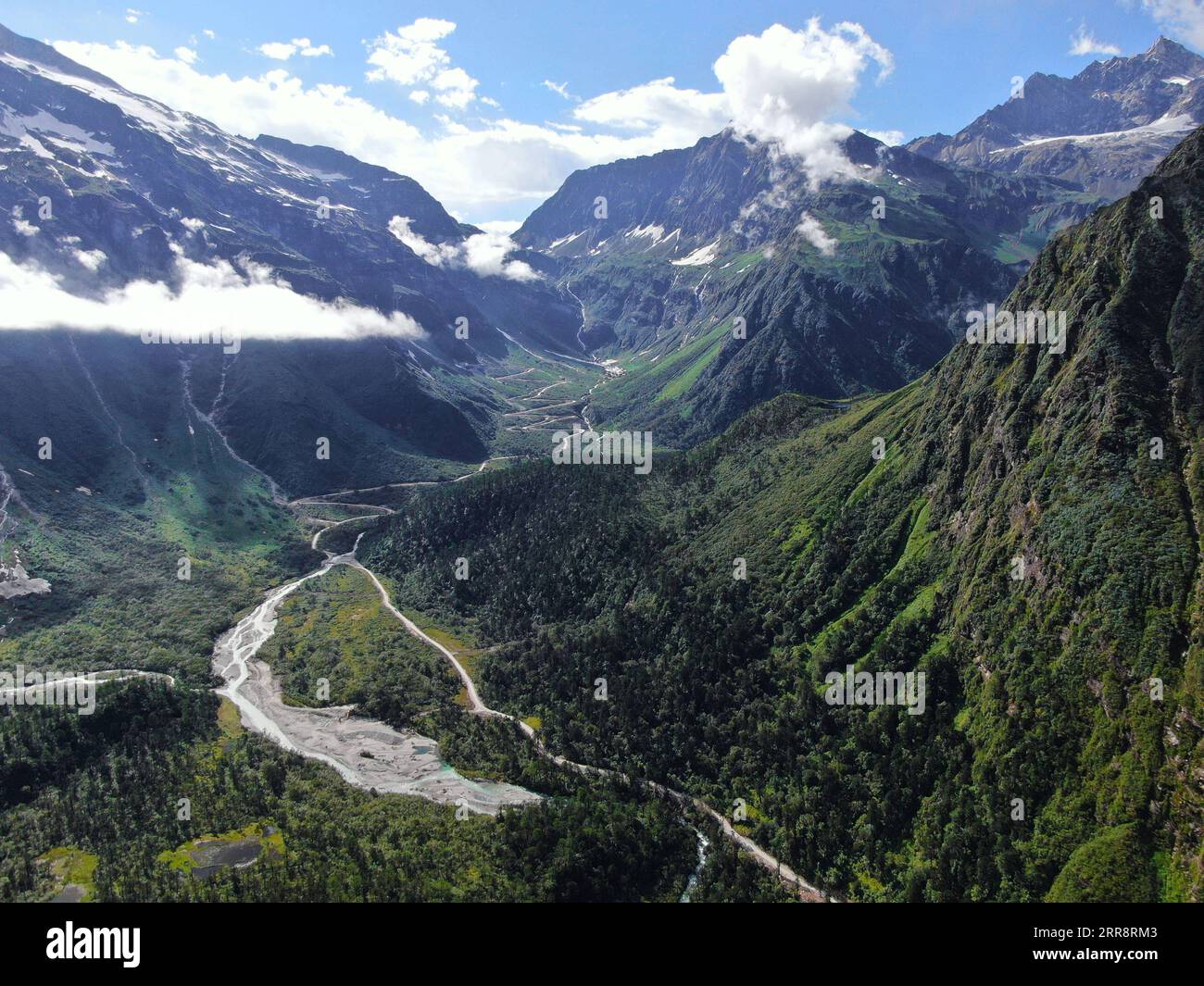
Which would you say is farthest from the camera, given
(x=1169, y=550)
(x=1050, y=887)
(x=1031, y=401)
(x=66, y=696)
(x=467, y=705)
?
(x=467, y=705)

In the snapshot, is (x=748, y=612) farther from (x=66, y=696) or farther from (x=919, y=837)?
(x=66, y=696)

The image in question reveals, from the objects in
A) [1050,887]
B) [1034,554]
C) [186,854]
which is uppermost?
[1034,554]

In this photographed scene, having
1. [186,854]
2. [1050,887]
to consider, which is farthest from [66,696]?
[1050,887]

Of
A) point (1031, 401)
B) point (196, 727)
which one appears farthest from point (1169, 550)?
point (196, 727)

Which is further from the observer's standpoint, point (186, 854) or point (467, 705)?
point (467, 705)
